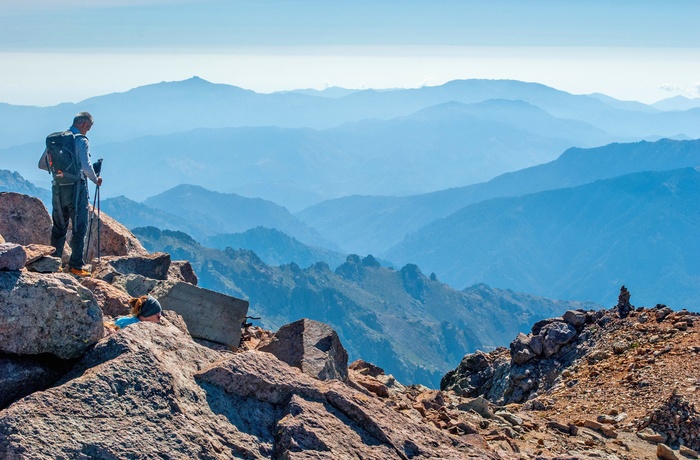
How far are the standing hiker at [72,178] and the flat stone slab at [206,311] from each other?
2.17 meters

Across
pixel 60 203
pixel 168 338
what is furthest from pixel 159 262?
pixel 168 338

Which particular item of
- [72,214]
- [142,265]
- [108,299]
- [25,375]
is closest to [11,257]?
[25,375]

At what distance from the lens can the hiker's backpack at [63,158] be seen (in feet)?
44.8

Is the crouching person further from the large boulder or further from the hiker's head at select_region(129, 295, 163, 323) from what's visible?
the large boulder

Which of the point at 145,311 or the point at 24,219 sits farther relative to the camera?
the point at 24,219

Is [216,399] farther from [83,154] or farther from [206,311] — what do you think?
[83,154]

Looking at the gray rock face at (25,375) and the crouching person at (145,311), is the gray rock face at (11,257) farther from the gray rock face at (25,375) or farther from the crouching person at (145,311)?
the crouching person at (145,311)

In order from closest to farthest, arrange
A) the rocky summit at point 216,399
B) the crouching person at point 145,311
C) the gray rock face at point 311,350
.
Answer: the rocky summit at point 216,399 → the crouching person at point 145,311 → the gray rock face at point 311,350

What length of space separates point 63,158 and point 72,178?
0.43 meters

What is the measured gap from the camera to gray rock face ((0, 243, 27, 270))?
8492 mm

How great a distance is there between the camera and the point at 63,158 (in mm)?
13766

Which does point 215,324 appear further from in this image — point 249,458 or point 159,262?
point 249,458

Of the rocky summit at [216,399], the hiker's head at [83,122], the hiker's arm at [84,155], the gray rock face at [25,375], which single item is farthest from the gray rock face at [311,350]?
the hiker's head at [83,122]

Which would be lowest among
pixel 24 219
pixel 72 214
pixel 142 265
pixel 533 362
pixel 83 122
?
pixel 533 362
